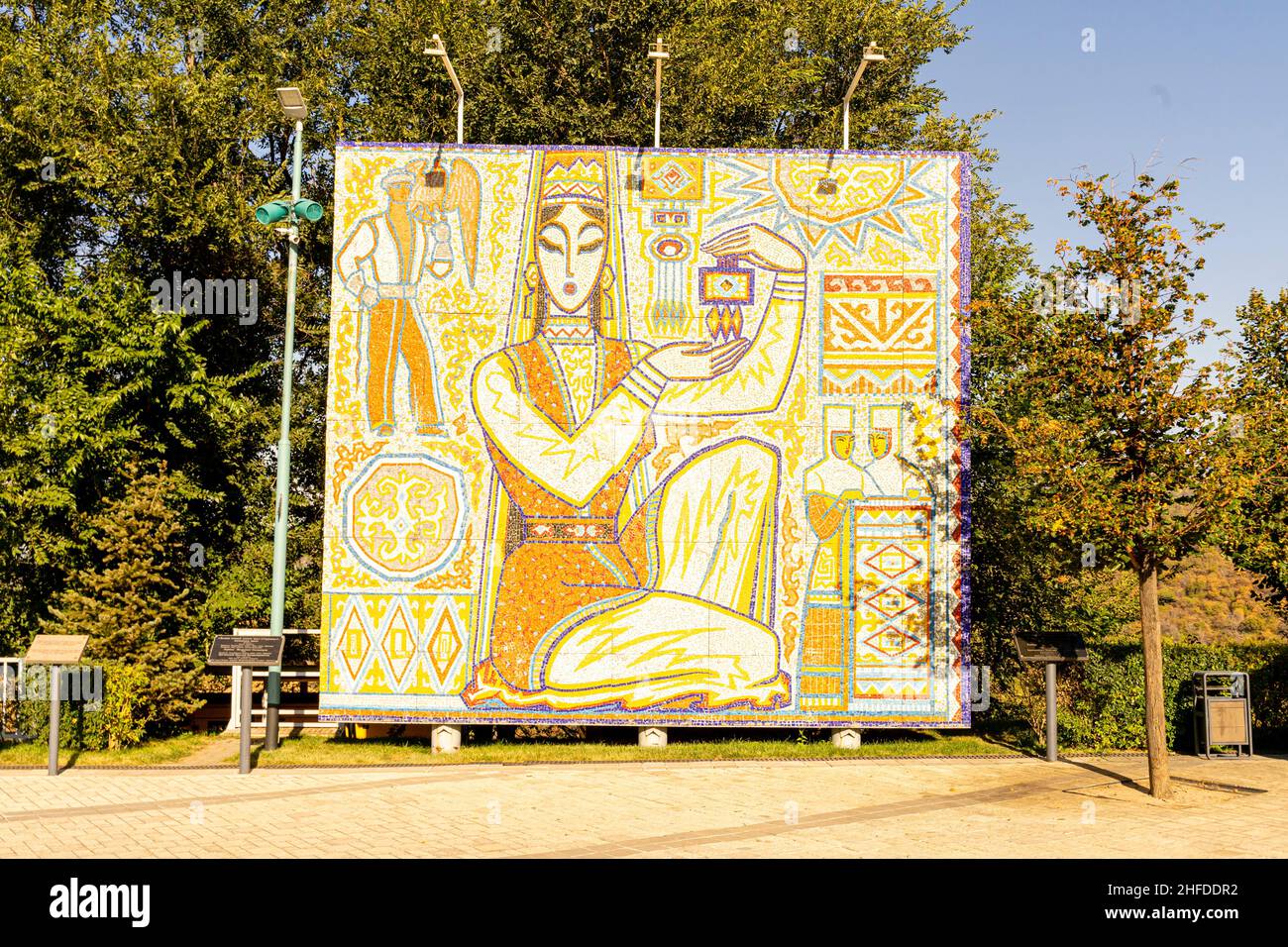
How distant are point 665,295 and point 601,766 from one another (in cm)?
719

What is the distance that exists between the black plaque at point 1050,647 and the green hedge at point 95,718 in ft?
44.7

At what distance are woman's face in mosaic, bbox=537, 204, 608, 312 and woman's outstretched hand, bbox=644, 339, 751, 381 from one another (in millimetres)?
1490

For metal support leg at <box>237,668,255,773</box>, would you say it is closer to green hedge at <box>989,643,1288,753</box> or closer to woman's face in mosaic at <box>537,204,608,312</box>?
woman's face in mosaic at <box>537,204,608,312</box>

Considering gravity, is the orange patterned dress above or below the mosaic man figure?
below

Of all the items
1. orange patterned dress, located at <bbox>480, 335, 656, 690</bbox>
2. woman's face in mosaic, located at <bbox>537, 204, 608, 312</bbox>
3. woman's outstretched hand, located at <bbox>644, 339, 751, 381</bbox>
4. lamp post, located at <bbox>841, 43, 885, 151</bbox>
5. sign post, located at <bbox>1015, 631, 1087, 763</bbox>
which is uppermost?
lamp post, located at <bbox>841, 43, 885, 151</bbox>

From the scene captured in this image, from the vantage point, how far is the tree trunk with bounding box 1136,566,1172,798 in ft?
49.1

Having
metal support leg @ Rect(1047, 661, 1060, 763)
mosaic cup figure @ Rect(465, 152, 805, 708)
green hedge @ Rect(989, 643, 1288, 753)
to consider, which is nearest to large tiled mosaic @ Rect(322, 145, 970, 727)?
mosaic cup figure @ Rect(465, 152, 805, 708)

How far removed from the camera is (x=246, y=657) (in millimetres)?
16406

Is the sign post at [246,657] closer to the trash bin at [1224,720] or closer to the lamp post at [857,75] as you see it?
the lamp post at [857,75]

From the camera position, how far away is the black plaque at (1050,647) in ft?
58.2

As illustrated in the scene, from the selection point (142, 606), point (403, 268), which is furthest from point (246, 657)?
point (403, 268)

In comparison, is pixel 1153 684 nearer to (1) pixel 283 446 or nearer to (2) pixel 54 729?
(1) pixel 283 446

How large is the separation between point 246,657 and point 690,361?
7.78 metres

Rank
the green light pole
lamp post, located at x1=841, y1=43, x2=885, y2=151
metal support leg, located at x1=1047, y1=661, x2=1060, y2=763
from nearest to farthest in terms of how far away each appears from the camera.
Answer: lamp post, located at x1=841, y1=43, x2=885, y2=151 < the green light pole < metal support leg, located at x1=1047, y1=661, x2=1060, y2=763
